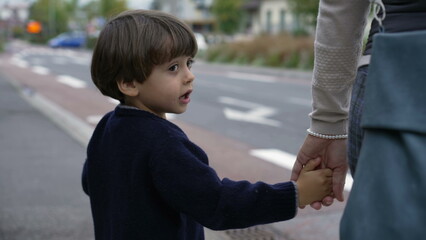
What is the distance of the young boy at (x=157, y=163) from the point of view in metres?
1.57

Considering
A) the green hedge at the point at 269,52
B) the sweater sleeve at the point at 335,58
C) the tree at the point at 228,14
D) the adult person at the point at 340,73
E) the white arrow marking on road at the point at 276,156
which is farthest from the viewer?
the tree at the point at 228,14

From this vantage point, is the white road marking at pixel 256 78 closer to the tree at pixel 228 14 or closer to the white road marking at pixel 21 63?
the white road marking at pixel 21 63

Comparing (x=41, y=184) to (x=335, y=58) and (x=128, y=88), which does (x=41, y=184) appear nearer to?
(x=128, y=88)

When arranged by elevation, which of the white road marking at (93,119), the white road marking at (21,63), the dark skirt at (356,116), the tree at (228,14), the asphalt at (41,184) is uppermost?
the dark skirt at (356,116)

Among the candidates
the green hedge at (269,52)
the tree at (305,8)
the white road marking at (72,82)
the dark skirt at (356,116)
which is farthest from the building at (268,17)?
the dark skirt at (356,116)

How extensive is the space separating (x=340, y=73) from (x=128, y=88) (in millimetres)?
593

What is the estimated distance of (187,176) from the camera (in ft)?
5.14

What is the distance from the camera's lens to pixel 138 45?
1.68 meters

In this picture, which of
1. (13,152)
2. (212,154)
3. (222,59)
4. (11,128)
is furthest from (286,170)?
(222,59)

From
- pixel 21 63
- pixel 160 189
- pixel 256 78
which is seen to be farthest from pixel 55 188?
pixel 21 63

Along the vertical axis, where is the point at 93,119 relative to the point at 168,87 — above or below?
below

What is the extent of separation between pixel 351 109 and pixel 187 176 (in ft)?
1.49

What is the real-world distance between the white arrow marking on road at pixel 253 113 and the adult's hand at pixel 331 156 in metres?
7.51

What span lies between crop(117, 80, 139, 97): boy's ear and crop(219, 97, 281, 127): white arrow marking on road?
7.56 m
